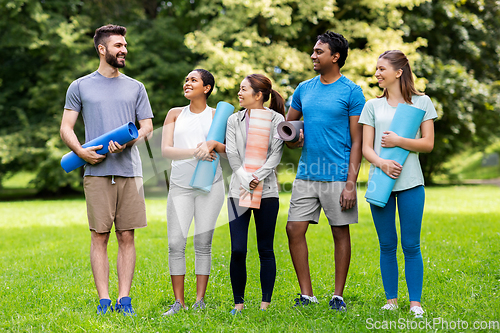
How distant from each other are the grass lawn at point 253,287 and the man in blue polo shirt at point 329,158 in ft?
1.56

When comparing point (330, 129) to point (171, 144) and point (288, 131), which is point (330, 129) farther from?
point (171, 144)

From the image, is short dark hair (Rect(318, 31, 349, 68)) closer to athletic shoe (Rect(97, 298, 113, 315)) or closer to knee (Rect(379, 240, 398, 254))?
knee (Rect(379, 240, 398, 254))

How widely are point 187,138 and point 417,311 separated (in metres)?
2.38

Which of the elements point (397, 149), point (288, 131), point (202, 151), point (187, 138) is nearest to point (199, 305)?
point (202, 151)

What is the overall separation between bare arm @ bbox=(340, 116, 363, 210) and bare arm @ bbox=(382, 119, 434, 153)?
0.28m

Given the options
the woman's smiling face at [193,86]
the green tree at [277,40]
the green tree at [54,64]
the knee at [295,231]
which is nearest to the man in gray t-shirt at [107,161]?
the woman's smiling face at [193,86]

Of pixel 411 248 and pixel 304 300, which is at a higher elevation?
pixel 411 248

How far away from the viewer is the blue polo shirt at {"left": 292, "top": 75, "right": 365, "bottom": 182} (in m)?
3.67

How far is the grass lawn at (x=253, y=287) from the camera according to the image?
336cm

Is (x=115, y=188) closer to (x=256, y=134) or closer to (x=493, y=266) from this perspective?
(x=256, y=134)

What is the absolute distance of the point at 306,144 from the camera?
3773 millimetres

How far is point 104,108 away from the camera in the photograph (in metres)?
3.75

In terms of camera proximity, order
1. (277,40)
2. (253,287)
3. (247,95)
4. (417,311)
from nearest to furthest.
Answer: (417,311)
(247,95)
(253,287)
(277,40)

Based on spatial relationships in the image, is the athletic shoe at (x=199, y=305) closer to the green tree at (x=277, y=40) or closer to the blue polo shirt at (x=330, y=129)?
the blue polo shirt at (x=330, y=129)
